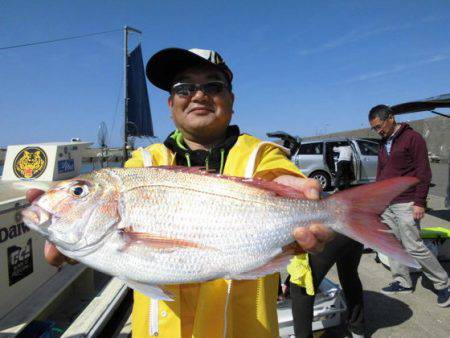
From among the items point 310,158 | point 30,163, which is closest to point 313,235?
point 30,163

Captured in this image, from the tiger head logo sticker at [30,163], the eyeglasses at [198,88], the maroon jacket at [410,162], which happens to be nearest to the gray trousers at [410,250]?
the maroon jacket at [410,162]

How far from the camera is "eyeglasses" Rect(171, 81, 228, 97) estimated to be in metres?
1.97

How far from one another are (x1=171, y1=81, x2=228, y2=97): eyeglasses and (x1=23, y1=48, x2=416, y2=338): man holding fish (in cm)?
44

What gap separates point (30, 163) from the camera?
4398 mm

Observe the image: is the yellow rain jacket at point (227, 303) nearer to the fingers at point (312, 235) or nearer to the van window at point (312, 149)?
the fingers at point (312, 235)

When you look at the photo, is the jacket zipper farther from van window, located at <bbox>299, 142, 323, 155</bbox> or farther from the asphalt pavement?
van window, located at <bbox>299, 142, 323, 155</bbox>

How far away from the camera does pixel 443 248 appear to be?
17.9 feet

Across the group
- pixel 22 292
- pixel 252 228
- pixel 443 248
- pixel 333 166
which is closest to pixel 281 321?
pixel 252 228

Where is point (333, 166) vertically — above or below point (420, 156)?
below

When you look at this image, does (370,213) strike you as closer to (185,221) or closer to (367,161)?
(185,221)

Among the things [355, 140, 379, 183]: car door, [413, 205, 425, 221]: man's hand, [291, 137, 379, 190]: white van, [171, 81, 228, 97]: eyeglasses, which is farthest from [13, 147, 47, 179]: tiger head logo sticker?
[355, 140, 379, 183]: car door

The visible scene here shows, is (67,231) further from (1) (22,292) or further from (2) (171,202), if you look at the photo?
(1) (22,292)

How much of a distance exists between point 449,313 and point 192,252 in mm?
4063

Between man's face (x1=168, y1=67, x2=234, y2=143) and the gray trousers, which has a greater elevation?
man's face (x1=168, y1=67, x2=234, y2=143)
